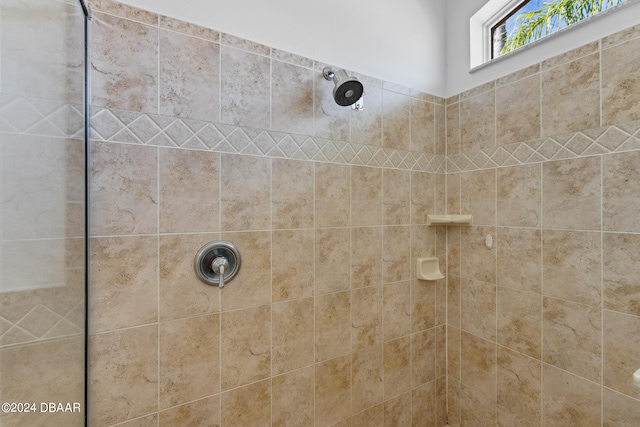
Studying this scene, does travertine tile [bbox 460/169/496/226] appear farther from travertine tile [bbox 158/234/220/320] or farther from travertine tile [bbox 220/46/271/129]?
travertine tile [bbox 158/234/220/320]

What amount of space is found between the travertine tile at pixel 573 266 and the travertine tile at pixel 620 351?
3.1 inches

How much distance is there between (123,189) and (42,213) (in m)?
0.25

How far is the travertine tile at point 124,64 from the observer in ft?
2.82

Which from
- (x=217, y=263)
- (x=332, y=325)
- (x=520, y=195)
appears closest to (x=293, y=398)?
(x=332, y=325)

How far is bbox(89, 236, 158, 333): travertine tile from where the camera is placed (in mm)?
854

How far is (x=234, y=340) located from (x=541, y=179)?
149 cm

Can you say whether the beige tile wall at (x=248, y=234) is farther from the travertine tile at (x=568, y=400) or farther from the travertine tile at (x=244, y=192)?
the travertine tile at (x=568, y=400)

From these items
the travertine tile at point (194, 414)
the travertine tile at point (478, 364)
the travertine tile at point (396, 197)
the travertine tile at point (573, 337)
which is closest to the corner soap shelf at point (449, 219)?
the travertine tile at point (396, 197)

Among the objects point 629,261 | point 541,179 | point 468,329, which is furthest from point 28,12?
point 468,329

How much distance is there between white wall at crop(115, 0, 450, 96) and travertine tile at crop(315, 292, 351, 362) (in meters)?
1.13

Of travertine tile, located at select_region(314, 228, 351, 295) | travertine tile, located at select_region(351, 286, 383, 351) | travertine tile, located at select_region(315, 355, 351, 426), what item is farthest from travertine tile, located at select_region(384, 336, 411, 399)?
travertine tile, located at select_region(314, 228, 351, 295)

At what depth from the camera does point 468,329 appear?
153 cm

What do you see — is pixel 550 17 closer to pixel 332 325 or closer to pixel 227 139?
pixel 227 139

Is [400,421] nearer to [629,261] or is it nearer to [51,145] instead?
[629,261]
